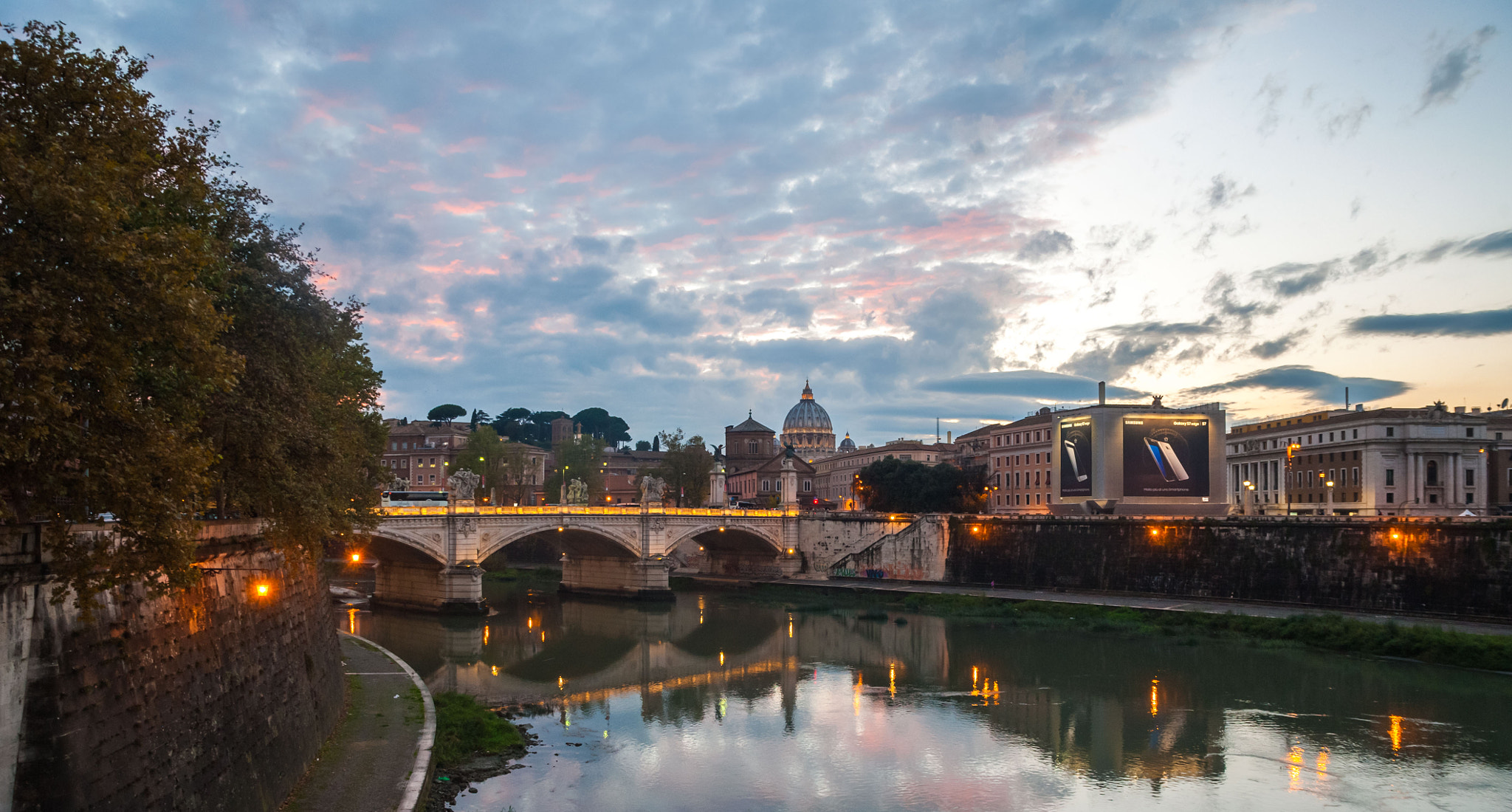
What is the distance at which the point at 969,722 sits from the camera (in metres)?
23.4

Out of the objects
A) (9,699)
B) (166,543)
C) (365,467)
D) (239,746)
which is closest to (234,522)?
(239,746)

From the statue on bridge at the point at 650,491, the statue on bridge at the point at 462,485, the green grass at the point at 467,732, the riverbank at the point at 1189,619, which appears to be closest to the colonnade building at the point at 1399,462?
the riverbank at the point at 1189,619

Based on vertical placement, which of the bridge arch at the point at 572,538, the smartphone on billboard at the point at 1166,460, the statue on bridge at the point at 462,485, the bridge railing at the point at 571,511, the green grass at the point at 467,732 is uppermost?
the smartphone on billboard at the point at 1166,460

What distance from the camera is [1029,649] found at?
33.4 metres

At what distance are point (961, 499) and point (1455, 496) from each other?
2946cm

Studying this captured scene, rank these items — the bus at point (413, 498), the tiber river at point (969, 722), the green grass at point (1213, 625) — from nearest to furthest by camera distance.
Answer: the tiber river at point (969, 722)
the green grass at point (1213, 625)
the bus at point (413, 498)

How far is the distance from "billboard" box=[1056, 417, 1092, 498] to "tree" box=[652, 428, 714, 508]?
103ft

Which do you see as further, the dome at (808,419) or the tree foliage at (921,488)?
the dome at (808,419)

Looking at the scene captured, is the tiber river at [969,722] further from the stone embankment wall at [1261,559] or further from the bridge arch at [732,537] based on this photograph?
the bridge arch at [732,537]

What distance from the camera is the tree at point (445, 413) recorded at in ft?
441

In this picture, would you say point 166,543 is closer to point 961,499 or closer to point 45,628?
point 45,628

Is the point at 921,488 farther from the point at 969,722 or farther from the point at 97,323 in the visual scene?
the point at 97,323

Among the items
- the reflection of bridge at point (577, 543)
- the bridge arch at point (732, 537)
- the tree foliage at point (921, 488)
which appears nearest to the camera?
the reflection of bridge at point (577, 543)

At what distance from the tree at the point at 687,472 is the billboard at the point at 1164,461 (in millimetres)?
35443
